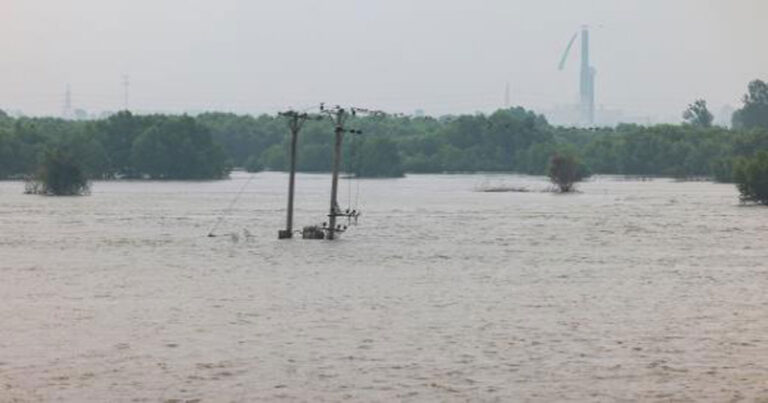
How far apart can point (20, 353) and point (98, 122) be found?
159720 millimetres

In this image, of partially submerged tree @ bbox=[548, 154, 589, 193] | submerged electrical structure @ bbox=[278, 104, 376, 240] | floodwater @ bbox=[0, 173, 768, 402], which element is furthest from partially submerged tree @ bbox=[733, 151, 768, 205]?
submerged electrical structure @ bbox=[278, 104, 376, 240]

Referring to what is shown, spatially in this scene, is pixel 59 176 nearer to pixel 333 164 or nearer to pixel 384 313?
pixel 333 164

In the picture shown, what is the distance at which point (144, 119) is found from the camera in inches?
7436

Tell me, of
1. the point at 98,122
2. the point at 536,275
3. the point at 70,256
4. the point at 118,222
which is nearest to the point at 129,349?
the point at 536,275

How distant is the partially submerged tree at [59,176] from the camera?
131875mm

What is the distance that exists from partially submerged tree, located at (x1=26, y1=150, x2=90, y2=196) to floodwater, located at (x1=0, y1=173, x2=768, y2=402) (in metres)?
40.4

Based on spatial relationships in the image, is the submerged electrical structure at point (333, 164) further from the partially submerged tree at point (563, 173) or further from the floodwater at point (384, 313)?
the partially submerged tree at point (563, 173)

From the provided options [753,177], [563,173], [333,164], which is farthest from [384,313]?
[563,173]

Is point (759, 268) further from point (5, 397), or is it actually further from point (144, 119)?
point (144, 119)

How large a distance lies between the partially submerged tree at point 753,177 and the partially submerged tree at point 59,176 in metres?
64.3

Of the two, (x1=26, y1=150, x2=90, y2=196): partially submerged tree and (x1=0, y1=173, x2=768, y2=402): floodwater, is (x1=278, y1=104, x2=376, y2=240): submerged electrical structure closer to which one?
(x1=0, y1=173, x2=768, y2=402): floodwater

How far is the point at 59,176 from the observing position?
13425 centimetres

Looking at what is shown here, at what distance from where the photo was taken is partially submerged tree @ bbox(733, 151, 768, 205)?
119625mm

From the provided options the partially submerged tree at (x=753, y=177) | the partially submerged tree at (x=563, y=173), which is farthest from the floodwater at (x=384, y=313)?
the partially submerged tree at (x=563, y=173)
